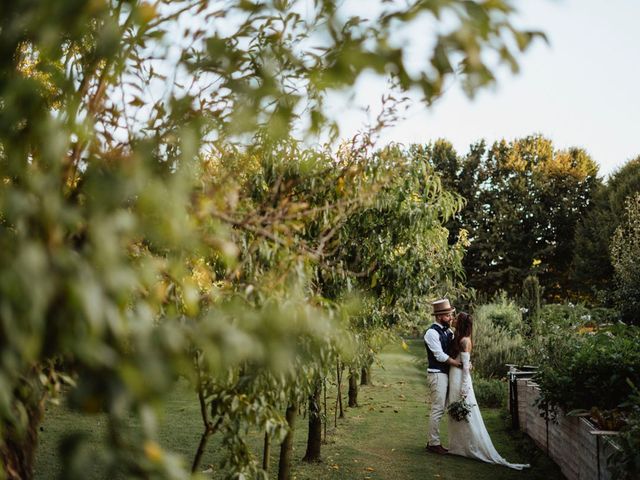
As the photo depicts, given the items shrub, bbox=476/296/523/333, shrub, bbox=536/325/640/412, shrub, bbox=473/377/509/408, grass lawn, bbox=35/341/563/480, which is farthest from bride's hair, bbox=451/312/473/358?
shrub, bbox=476/296/523/333

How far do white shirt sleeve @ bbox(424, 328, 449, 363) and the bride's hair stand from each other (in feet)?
0.66

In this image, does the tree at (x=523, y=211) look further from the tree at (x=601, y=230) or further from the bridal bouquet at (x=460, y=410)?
the bridal bouquet at (x=460, y=410)

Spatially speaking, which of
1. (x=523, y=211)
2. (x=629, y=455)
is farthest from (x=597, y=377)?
(x=523, y=211)

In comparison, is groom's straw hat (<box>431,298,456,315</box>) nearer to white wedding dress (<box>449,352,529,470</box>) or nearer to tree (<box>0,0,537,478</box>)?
white wedding dress (<box>449,352,529,470</box>)

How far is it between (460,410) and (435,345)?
1098 millimetres

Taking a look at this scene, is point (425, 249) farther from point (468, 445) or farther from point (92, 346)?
point (92, 346)

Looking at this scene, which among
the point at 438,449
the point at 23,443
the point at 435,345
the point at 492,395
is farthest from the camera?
the point at 492,395

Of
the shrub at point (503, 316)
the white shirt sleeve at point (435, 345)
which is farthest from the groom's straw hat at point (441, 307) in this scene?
the shrub at point (503, 316)

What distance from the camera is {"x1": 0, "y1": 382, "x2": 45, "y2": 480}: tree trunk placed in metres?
2.47

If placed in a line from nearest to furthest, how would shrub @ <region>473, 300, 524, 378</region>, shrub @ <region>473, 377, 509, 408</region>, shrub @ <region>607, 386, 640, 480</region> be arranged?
shrub @ <region>607, 386, 640, 480</region> → shrub @ <region>473, 377, 509, 408</region> → shrub @ <region>473, 300, 524, 378</region>

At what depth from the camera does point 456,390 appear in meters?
10.0

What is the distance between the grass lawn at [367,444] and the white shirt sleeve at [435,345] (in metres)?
1.44

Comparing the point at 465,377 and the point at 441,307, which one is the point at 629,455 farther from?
the point at 441,307

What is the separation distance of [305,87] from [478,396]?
12.9 meters
